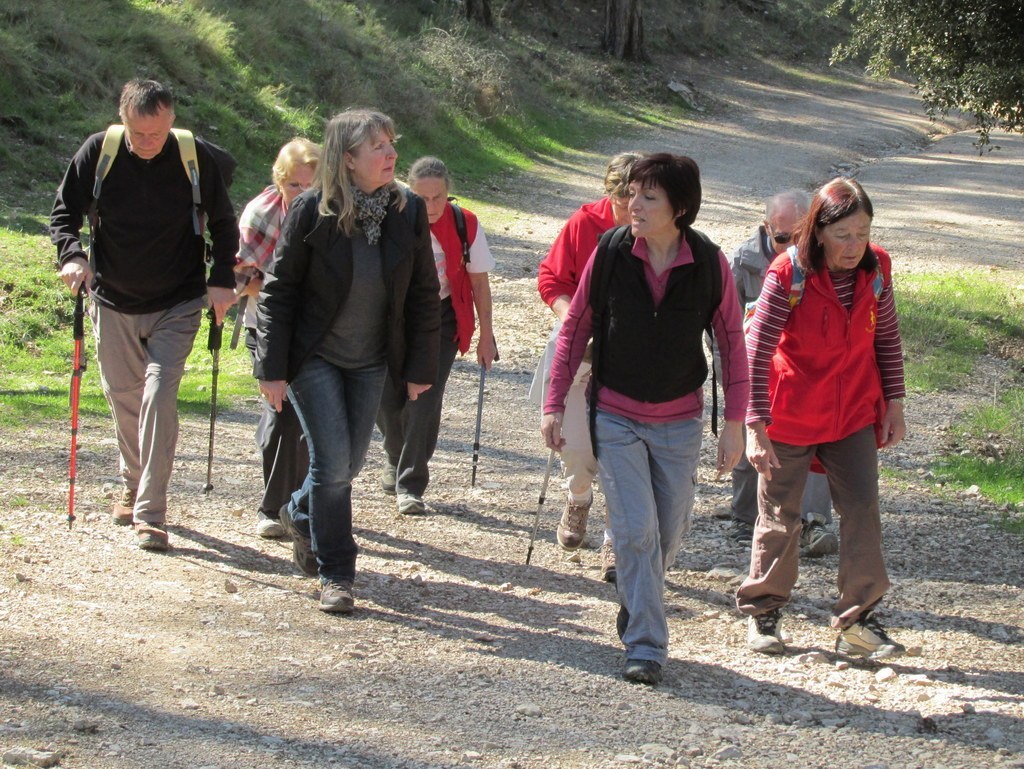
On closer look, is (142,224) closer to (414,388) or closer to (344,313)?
(344,313)

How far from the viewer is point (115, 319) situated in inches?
248

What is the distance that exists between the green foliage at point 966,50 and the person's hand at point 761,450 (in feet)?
29.3

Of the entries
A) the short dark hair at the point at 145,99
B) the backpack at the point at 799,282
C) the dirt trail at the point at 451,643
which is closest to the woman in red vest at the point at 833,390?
the backpack at the point at 799,282

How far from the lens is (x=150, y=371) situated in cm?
629

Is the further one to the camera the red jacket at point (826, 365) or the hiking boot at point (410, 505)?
the hiking boot at point (410, 505)

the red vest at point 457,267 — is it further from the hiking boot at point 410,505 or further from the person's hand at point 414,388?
the person's hand at point 414,388

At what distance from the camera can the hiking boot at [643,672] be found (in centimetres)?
512

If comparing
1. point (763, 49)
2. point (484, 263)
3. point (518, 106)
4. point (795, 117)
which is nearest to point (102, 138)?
point (484, 263)

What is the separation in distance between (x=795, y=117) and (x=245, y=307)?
28.3 metres

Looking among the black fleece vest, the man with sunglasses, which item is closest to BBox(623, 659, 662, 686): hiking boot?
the black fleece vest

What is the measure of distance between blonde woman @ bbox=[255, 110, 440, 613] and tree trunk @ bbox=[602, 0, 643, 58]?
3275 cm

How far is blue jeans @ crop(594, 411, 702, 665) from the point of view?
5.17 m

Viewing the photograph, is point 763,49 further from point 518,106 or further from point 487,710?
point 487,710

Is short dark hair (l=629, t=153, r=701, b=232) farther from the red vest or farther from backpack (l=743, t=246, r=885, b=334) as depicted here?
the red vest
